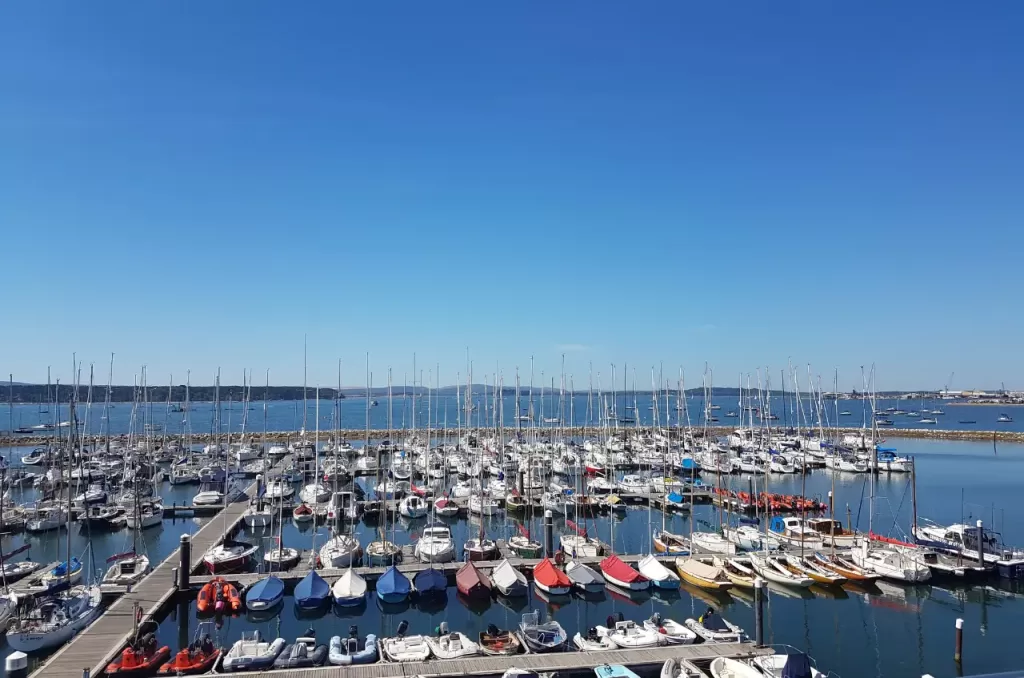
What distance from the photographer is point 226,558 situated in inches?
1355

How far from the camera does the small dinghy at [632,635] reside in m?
24.3

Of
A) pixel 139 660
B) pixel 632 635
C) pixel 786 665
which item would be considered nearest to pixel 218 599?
pixel 139 660

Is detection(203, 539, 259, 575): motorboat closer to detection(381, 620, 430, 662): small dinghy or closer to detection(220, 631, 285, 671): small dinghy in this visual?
detection(220, 631, 285, 671): small dinghy

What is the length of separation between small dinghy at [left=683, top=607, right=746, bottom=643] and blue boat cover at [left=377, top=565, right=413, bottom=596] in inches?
490

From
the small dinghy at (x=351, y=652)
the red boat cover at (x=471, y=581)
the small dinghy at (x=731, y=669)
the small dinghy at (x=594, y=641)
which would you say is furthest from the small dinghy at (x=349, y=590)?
the small dinghy at (x=731, y=669)

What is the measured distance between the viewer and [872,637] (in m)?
28.2

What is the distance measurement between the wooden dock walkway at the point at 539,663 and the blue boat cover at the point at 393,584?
291 inches

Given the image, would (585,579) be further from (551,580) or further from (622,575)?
(622,575)

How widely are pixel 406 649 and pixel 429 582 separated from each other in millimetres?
7540

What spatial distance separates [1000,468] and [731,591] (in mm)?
65296

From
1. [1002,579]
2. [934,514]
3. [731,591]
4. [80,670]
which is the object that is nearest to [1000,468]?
[934,514]

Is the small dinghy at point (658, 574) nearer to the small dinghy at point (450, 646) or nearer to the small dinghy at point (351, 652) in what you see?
the small dinghy at point (450, 646)

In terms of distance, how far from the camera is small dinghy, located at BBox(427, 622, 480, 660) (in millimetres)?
23531

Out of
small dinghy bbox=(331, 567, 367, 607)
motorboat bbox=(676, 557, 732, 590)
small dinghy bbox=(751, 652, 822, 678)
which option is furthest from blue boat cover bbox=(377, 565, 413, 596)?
small dinghy bbox=(751, 652, 822, 678)
